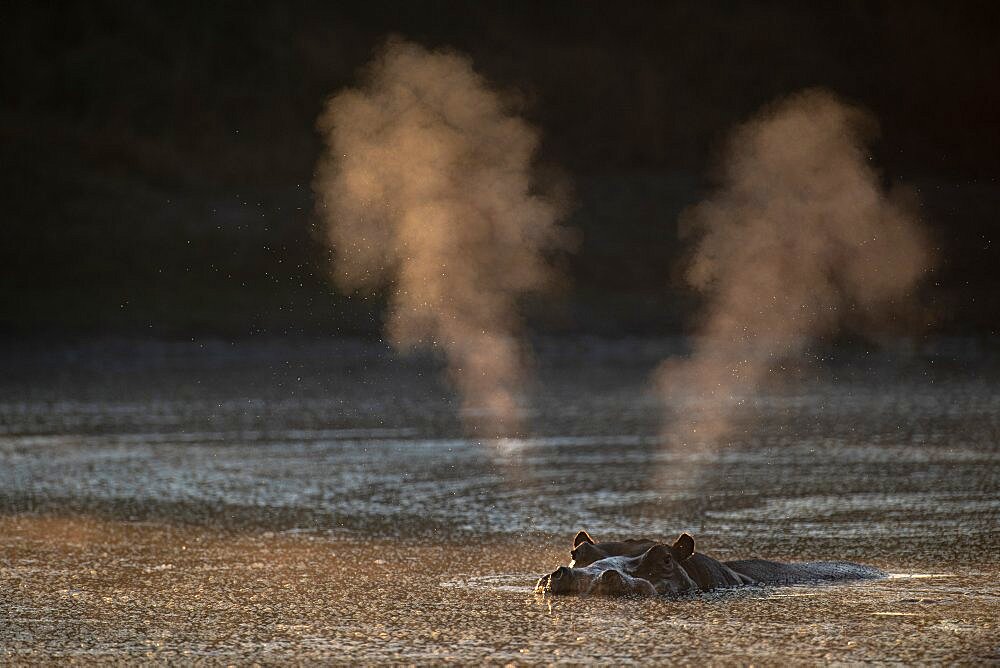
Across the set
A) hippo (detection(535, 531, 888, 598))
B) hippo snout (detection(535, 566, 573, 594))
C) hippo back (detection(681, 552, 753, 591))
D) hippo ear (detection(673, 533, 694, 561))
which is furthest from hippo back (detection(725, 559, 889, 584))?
hippo snout (detection(535, 566, 573, 594))

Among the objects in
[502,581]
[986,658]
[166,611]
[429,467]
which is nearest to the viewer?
[986,658]

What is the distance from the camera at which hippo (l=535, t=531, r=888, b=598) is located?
8398 millimetres

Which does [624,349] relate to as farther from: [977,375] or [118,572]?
[118,572]

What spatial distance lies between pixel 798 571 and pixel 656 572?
1.10m

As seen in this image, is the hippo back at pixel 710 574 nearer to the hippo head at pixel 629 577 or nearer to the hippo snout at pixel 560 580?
the hippo head at pixel 629 577

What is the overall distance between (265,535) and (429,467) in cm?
496

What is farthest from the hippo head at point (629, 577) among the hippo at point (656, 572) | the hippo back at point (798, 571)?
the hippo back at point (798, 571)

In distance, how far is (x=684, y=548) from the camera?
8648mm

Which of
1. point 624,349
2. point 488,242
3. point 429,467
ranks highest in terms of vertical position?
point 624,349

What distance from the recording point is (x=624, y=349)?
6172cm

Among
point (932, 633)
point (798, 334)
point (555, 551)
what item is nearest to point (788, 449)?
point (555, 551)

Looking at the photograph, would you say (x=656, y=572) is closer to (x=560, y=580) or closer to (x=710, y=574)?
(x=710, y=574)

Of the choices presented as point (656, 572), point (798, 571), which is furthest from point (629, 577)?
point (798, 571)

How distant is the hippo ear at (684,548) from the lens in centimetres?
862
